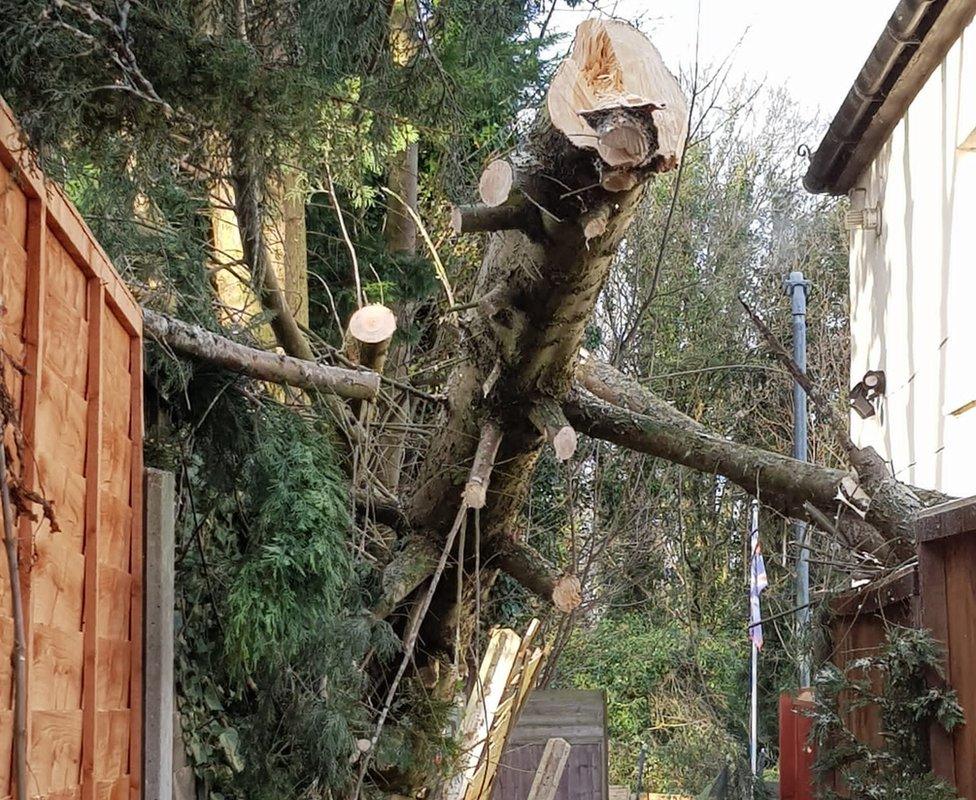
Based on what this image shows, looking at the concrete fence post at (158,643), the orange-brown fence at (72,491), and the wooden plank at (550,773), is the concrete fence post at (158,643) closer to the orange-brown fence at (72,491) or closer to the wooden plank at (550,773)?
the orange-brown fence at (72,491)

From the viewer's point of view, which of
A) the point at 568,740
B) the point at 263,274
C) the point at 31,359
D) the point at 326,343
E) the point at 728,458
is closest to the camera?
the point at 31,359

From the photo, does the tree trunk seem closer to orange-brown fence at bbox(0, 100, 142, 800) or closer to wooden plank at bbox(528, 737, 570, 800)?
orange-brown fence at bbox(0, 100, 142, 800)

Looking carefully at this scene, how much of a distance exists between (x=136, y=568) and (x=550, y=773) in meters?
5.11

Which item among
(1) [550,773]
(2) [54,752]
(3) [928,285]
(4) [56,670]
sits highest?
(3) [928,285]

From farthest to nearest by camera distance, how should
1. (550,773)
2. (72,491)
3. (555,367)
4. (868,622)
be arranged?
(550,773) < (555,367) < (868,622) < (72,491)

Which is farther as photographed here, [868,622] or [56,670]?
[868,622]

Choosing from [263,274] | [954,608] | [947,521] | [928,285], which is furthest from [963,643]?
[928,285]

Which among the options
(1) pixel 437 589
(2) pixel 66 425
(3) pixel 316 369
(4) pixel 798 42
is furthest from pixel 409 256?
(4) pixel 798 42

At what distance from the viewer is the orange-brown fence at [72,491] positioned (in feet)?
8.59

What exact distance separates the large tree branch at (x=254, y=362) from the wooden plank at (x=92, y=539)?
976 millimetres

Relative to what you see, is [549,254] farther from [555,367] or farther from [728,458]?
[728,458]

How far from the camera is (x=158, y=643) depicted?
13.1ft

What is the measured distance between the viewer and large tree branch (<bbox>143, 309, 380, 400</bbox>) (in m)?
4.53

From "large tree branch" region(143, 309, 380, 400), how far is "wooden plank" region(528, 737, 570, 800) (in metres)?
4.13
